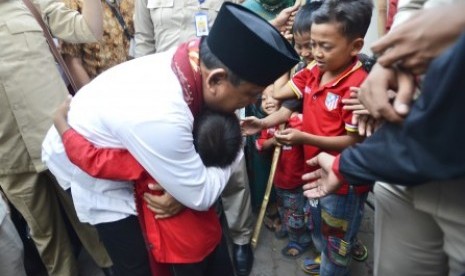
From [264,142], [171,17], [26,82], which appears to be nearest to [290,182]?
[264,142]

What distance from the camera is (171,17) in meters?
2.78

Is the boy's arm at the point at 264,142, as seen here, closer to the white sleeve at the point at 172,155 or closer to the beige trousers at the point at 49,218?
the white sleeve at the point at 172,155

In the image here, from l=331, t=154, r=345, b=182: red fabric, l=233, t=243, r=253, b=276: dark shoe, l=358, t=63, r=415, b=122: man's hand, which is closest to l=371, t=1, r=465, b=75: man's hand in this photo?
l=358, t=63, r=415, b=122: man's hand

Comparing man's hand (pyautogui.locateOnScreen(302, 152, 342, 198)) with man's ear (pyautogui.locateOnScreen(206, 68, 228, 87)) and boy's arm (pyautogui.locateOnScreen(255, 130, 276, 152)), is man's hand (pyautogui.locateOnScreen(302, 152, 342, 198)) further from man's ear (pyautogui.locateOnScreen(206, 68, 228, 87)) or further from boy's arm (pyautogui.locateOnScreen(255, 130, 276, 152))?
boy's arm (pyautogui.locateOnScreen(255, 130, 276, 152))

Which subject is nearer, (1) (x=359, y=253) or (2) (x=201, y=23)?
(1) (x=359, y=253)

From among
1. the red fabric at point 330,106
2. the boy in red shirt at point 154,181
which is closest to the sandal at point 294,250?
the red fabric at point 330,106

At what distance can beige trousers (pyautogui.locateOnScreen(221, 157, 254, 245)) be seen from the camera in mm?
2572

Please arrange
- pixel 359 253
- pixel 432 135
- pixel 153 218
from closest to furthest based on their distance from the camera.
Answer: pixel 432 135, pixel 153 218, pixel 359 253

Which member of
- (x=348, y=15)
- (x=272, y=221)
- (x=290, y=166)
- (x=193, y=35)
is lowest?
(x=272, y=221)

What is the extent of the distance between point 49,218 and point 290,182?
1606 mm

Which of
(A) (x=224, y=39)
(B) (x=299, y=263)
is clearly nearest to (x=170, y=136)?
(A) (x=224, y=39)

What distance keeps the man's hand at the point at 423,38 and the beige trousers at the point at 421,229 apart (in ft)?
1.24

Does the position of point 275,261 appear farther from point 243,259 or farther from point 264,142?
point 264,142

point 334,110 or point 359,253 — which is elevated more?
point 334,110
